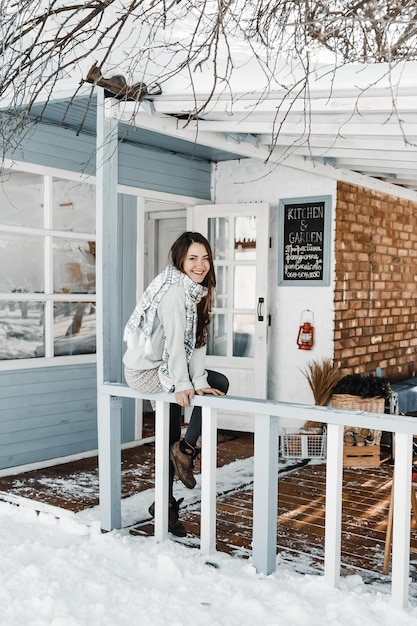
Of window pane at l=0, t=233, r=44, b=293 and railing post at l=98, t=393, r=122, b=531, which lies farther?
window pane at l=0, t=233, r=44, b=293

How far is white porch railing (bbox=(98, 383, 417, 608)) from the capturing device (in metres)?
2.89

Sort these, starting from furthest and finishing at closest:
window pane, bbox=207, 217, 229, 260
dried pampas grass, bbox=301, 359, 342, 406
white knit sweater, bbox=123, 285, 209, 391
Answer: window pane, bbox=207, 217, 229, 260 → dried pampas grass, bbox=301, 359, 342, 406 → white knit sweater, bbox=123, 285, 209, 391

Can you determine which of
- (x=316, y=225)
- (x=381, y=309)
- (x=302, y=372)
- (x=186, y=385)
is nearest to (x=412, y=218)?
(x=381, y=309)

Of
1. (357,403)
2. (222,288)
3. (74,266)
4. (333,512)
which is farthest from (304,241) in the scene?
(333,512)

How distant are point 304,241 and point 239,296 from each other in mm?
832

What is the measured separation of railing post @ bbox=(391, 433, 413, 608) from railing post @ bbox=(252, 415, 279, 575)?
1.94 ft

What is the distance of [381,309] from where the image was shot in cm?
689

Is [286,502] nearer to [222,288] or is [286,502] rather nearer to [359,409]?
[359,409]

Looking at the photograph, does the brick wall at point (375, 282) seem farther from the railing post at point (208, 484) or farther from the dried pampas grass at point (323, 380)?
the railing post at point (208, 484)

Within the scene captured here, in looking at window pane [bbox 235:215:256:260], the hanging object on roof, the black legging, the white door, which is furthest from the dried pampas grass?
the hanging object on roof

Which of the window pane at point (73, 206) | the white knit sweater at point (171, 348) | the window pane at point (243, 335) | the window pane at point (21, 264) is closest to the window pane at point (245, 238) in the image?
the window pane at point (243, 335)

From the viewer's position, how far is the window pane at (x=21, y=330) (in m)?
5.11

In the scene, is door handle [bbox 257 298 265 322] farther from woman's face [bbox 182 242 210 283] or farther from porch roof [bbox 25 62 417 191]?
woman's face [bbox 182 242 210 283]

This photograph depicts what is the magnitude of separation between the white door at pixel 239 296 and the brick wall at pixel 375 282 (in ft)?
2.21
